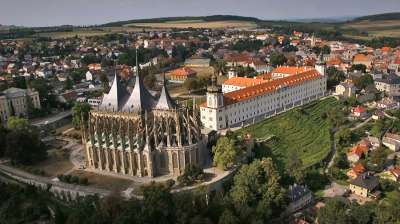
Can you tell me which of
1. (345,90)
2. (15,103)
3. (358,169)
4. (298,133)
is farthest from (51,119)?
(345,90)

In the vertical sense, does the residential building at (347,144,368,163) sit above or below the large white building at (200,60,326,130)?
below

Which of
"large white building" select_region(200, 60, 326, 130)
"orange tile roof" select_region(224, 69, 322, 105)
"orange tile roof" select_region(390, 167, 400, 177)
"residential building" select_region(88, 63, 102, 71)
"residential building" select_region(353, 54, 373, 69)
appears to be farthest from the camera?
"residential building" select_region(88, 63, 102, 71)

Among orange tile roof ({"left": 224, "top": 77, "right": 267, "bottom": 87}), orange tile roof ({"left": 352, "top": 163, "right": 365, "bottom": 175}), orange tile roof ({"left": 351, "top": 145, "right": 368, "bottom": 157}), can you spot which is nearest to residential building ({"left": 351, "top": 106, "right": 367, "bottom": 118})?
orange tile roof ({"left": 351, "top": 145, "right": 368, "bottom": 157})

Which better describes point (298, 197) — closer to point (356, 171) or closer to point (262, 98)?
point (356, 171)

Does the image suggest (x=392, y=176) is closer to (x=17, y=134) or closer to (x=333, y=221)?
(x=333, y=221)

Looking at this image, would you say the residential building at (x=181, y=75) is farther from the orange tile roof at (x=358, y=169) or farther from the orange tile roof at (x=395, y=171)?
the orange tile roof at (x=395, y=171)

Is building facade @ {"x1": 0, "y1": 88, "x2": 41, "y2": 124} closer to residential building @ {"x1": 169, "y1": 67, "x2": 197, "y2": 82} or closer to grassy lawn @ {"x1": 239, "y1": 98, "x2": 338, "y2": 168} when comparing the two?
residential building @ {"x1": 169, "y1": 67, "x2": 197, "y2": 82}

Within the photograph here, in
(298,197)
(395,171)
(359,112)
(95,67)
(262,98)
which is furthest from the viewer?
(95,67)
